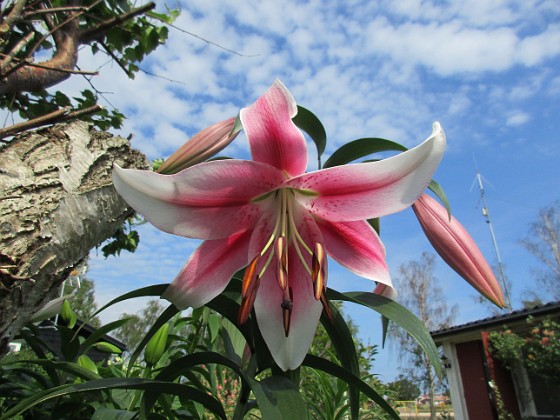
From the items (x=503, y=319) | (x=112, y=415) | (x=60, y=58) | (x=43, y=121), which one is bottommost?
(x=112, y=415)

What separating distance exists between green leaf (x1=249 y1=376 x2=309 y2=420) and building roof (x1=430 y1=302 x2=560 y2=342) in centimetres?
770

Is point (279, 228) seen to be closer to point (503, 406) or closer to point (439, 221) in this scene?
point (439, 221)

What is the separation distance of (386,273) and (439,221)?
0.12 meters

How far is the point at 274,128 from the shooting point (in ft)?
1.85

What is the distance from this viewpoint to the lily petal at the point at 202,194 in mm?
518

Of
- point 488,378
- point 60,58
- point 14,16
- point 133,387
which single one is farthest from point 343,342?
point 488,378

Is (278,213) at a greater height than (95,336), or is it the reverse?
(278,213)

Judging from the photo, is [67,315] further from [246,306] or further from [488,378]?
[488,378]

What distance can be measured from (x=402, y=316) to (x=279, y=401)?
0.19 m

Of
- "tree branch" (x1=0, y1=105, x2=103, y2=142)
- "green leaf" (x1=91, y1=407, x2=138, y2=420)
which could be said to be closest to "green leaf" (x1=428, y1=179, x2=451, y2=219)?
"green leaf" (x1=91, y1=407, x2=138, y2=420)

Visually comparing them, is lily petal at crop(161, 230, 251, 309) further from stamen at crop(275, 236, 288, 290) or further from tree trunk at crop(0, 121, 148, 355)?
tree trunk at crop(0, 121, 148, 355)

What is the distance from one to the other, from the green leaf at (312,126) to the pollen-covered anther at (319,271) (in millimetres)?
172

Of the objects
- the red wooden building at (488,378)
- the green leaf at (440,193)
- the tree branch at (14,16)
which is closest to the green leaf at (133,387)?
the green leaf at (440,193)

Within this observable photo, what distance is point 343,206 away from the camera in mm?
627
